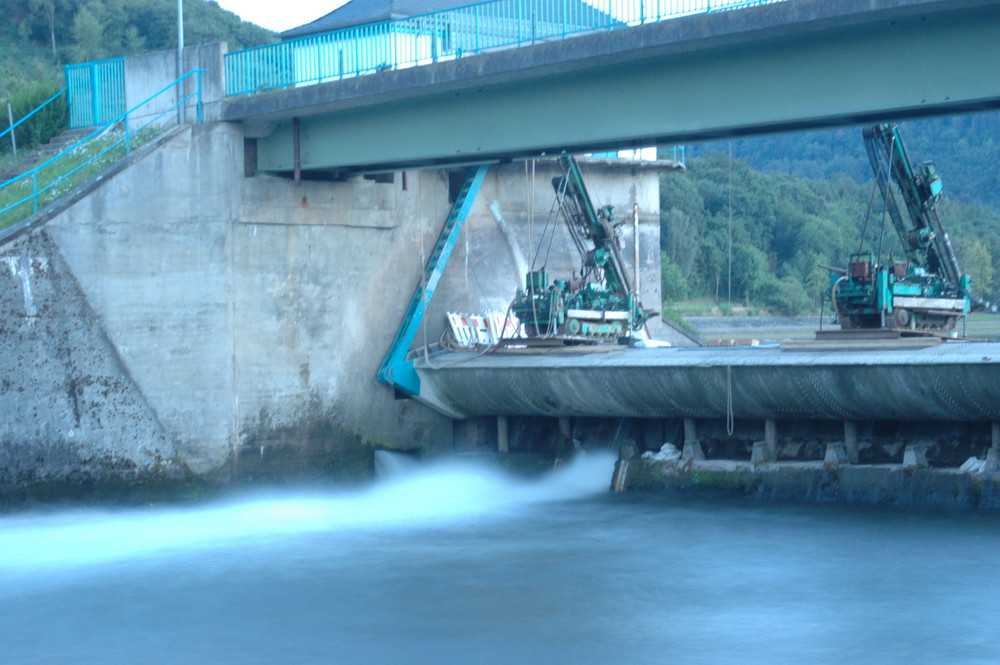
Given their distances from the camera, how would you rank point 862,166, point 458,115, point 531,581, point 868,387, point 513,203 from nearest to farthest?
point 531,581 < point 868,387 < point 458,115 < point 513,203 < point 862,166

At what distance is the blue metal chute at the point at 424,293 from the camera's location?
74.5 ft

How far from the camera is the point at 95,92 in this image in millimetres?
23125

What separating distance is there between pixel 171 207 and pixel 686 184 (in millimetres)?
44069

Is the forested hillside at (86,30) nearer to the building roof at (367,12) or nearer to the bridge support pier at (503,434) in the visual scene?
the building roof at (367,12)

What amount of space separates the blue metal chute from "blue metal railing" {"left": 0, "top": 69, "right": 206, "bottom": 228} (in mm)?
5141

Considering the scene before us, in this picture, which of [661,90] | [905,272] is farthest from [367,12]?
[661,90]

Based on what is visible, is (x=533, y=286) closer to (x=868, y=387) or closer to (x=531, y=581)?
(x=868, y=387)

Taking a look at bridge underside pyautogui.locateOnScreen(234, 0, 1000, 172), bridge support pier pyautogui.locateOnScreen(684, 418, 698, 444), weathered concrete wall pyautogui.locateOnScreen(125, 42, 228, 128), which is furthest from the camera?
bridge support pier pyautogui.locateOnScreen(684, 418, 698, 444)

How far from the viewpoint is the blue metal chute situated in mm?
22719

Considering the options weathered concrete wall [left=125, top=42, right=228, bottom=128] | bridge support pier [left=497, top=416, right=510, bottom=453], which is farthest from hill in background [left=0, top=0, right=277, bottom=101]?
bridge support pier [left=497, top=416, right=510, bottom=453]

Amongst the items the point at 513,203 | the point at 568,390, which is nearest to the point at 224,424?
the point at 568,390

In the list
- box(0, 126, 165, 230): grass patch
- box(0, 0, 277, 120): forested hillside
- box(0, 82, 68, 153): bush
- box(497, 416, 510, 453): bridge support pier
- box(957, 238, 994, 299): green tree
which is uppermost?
box(0, 0, 277, 120): forested hillside

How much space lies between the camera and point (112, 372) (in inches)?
752

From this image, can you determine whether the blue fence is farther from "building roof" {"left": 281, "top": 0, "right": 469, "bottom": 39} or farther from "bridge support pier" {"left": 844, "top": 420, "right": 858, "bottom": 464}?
"bridge support pier" {"left": 844, "top": 420, "right": 858, "bottom": 464}
